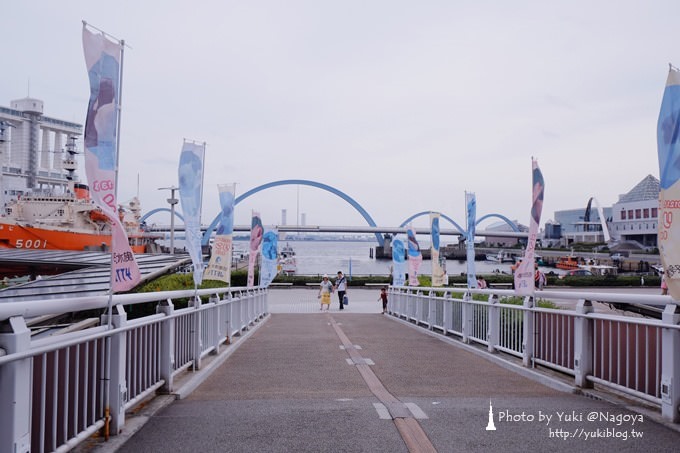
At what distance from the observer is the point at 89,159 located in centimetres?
516

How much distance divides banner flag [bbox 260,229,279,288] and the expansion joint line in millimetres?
18181

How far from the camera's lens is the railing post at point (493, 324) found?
10438mm

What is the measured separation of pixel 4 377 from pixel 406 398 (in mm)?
4294

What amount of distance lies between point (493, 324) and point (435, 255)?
1127 cm

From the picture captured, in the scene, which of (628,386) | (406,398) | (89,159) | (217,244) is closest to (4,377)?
(89,159)

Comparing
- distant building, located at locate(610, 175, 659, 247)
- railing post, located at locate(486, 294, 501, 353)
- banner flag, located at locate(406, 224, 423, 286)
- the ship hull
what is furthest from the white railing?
distant building, located at locate(610, 175, 659, 247)

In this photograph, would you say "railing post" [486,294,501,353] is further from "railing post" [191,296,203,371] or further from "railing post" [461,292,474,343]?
"railing post" [191,296,203,371]

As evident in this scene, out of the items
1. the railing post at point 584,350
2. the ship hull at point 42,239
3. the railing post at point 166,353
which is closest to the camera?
the railing post at point 166,353

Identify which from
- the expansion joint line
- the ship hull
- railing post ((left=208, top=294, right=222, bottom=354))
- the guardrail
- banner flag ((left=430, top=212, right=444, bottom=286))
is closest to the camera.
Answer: the expansion joint line

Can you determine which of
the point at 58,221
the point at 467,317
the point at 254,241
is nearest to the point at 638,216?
the point at 58,221

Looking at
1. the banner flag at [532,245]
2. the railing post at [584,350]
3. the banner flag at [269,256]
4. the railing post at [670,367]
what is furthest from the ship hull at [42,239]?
the railing post at [670,367]

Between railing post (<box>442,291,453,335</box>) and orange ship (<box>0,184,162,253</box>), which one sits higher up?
orange ship (<box>0,184,162,253</box>)

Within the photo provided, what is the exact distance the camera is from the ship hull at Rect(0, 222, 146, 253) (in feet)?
118

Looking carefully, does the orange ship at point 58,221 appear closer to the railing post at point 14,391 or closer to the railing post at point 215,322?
the railing post at point 215,322
